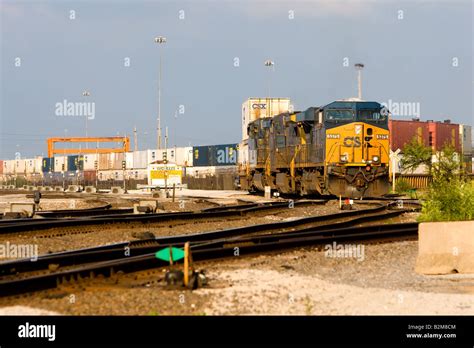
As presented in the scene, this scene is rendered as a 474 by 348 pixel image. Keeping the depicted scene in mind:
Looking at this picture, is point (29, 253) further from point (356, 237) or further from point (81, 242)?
point (356, 237)

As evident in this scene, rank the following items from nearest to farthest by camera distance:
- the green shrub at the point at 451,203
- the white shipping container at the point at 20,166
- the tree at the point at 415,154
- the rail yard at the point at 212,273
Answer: the rail yard at the point at 212,273 → the green shrub at the point at 451,203 → the tree at the point at 415,154 → the white shipping container at the point at 20,166

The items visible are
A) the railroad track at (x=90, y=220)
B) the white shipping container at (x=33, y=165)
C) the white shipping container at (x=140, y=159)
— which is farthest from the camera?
the white shipping container at (x=33, y=165)

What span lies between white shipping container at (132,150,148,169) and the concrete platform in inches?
3686

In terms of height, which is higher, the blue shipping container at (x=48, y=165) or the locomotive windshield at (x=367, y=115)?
the locomotive windshield at (x=367, y=115)

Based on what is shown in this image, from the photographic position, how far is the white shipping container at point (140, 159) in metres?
104

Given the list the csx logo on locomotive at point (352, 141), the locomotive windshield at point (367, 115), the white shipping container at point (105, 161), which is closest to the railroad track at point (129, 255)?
the csx logo on locomotive at point (352, 141)

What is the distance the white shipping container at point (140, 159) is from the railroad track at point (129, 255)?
292 ft

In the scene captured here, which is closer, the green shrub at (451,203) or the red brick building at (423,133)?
the green shrub at (451,203)

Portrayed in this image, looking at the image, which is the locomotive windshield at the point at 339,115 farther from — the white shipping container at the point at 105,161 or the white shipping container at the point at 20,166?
the white shipping container at the point at 20,166

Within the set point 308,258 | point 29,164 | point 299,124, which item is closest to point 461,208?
point 308,258

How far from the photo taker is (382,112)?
29.3 metres

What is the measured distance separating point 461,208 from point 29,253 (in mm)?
9556

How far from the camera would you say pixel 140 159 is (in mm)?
106312
